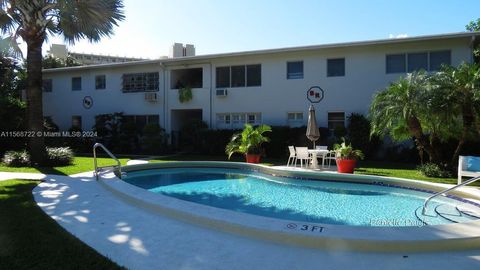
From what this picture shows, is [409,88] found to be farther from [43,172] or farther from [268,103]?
[43,172]

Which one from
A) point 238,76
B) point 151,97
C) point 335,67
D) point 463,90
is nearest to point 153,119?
point 151,97

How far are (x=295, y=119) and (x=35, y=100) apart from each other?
38.8ft

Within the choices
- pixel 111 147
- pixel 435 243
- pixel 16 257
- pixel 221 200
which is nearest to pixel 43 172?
pixel 221 200

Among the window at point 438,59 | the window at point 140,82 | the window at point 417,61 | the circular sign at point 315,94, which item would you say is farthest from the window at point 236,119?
the window at point 438,59

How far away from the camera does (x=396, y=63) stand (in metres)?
17.5

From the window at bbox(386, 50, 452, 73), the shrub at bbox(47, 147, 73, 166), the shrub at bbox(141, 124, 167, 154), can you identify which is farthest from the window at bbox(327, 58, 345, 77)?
the shrub at bbox(47, 147, 73, 166)

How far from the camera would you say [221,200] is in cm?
950

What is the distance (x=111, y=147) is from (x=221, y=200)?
14936 mm

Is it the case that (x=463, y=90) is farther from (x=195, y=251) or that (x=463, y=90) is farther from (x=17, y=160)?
(x=17, y=160)

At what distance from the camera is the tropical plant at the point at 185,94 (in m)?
21.7

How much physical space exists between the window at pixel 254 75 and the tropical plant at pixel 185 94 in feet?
11.7

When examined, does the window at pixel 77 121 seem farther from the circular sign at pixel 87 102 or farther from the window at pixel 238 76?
A: the window at pixel 238 76

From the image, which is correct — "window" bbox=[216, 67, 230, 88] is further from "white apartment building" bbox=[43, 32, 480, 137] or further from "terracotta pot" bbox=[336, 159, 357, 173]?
"terracotta pot" bbox=[336, 159, 357, 173]

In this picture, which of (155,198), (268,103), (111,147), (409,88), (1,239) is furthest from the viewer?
(111,147)
